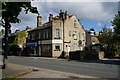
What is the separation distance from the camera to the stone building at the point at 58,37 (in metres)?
41.7

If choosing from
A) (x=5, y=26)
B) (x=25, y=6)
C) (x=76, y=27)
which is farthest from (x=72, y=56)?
(x=25, y=6)

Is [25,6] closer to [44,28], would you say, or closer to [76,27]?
[44,28]

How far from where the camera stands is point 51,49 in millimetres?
41594

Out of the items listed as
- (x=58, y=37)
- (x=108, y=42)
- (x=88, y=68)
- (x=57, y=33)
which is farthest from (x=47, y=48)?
(x=88, y=68)

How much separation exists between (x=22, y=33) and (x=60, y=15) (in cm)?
1569

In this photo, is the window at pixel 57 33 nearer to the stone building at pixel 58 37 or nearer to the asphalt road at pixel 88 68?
the stone building at pixel 58 37

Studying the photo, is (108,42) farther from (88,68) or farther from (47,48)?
(88,68)

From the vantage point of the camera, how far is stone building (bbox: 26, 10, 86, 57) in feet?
137

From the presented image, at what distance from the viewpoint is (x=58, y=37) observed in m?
42.1

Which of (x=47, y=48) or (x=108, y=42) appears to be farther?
(x=108, y=42)

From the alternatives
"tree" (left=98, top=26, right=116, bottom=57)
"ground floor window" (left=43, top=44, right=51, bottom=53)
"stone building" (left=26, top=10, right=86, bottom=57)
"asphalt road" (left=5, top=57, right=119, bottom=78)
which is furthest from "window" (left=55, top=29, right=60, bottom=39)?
"asphalt road" (left=5, top=57, right=119, bottom=78)

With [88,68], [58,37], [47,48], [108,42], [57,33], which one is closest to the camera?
[88,68]

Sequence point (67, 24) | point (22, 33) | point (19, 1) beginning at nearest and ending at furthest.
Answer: point (19, 1) → point (67, 24) → point (22, 33)

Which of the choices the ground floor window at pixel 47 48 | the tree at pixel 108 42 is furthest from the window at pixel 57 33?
the tree at pixel 108 42
